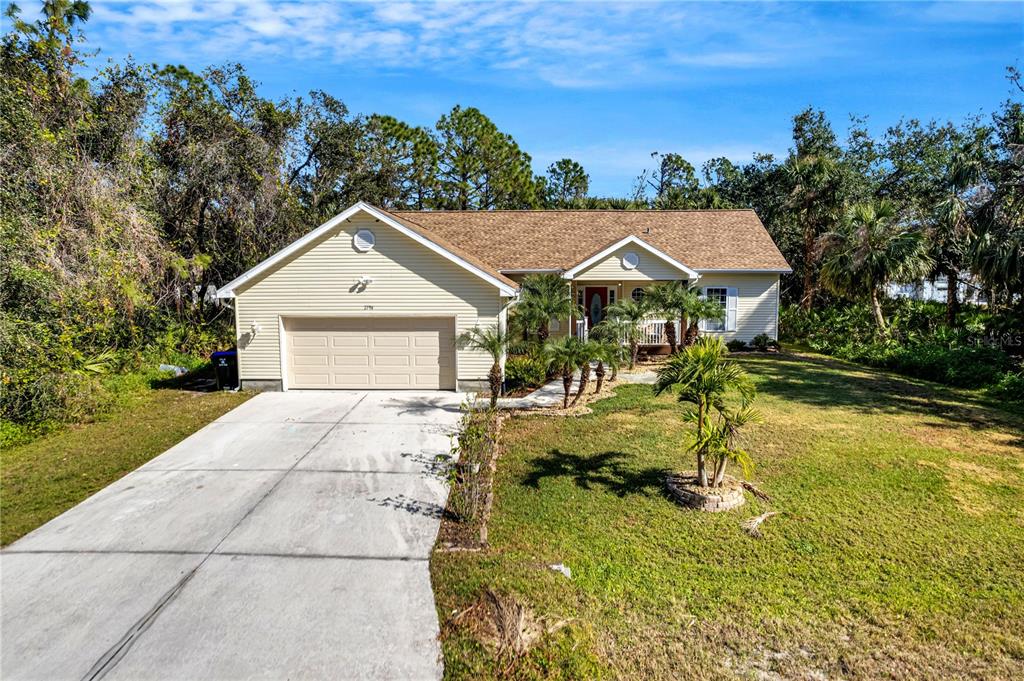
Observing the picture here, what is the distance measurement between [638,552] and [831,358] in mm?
17419

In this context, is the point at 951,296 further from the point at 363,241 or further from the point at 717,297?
the point at 363,241

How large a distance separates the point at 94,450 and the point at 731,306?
1992 cm

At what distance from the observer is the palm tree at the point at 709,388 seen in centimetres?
825

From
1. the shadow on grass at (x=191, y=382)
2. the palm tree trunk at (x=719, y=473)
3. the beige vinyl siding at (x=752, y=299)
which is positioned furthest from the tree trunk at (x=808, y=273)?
the shadow on grass at (x=191, y=382)

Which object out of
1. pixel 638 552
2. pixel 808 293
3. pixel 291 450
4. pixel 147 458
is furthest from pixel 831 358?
pixel 147 458

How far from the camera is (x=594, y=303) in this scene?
22.9m

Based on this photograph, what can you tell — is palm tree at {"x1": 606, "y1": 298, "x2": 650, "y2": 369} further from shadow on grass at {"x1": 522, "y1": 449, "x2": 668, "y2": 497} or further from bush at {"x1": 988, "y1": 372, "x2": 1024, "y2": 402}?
bush at {"x1": 988, "y1": 372, "x2": 1024, "y2": 402}

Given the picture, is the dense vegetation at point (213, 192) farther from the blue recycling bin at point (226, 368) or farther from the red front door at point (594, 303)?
the red front door at point (594, 303)

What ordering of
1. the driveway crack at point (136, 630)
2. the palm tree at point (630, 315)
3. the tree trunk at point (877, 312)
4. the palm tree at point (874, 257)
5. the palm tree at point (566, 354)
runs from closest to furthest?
the driveway crack at point (136, 630)
the palm tree at point (566, 354)
the palm tree at point (630, 315)
the palm tree at point (874, 257)
the tree trunk at point (877, 312)

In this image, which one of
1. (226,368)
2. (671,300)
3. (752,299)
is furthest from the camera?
(752,299)

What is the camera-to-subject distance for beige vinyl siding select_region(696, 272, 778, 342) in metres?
22.1

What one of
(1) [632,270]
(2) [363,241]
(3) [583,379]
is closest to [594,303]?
(1) [632,270]

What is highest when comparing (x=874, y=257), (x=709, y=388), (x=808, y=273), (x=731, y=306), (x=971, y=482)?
(x=874, y=257)

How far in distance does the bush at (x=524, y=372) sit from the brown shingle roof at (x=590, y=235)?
5836mm
